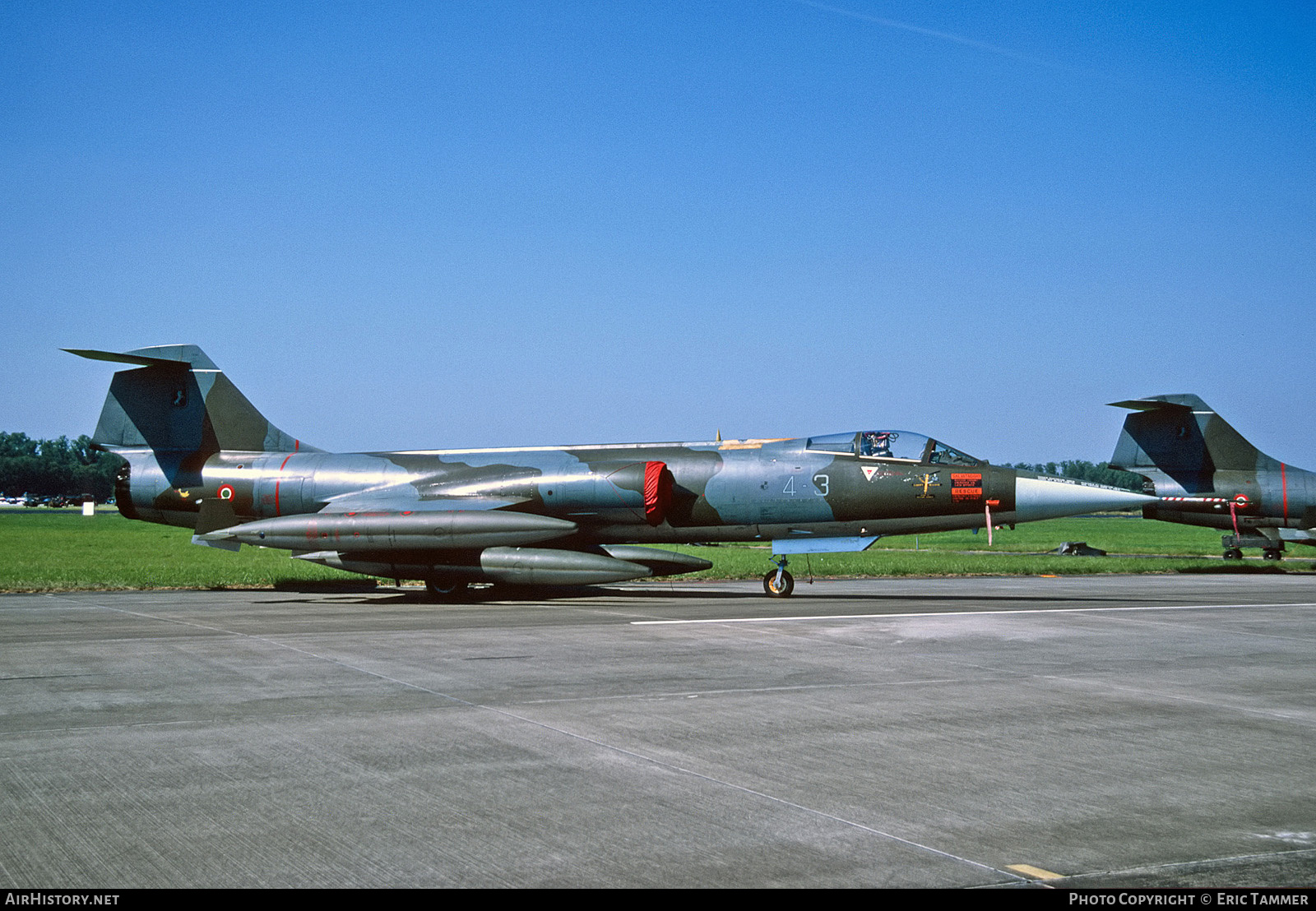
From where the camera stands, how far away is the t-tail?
22500 millimetres

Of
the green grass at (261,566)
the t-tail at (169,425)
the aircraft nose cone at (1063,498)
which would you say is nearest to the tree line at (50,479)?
the green grass at (261,566)

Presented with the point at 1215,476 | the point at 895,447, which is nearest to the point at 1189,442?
the point at 1215,476

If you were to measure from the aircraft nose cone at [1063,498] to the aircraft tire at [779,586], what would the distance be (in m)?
4.24

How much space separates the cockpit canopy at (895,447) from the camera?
1920cm

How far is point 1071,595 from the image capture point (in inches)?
811

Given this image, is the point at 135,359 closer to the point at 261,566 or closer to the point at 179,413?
the point at 179,413

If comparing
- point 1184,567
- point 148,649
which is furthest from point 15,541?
point 1184,567

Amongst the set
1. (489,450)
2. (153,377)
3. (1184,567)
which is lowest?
(1184,567)

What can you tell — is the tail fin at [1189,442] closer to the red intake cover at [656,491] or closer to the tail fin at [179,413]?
the red intake cover at [656,491]

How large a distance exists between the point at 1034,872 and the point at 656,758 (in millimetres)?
2630

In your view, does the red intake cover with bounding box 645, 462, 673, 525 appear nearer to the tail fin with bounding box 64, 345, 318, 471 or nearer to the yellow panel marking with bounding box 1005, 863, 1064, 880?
the tail fin with bounding box 64, 345, 318, 471

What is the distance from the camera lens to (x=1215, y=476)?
32.8 metres

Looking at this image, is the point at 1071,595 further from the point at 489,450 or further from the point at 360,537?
the point at 360,537

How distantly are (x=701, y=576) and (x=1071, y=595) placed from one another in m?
9.58
